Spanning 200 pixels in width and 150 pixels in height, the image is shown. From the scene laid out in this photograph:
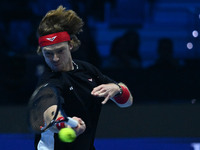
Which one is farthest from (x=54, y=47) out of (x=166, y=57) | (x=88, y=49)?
(x=166, y=57)

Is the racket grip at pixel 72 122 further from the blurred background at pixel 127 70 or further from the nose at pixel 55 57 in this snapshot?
the blurred background at pixel 127 70

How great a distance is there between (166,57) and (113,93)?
292cm

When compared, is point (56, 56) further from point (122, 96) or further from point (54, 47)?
point (122, 96)

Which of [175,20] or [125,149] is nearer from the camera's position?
[125,149]

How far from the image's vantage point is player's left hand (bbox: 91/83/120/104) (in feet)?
9.09

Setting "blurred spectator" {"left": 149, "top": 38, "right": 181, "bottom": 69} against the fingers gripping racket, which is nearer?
the fingers gripping racket

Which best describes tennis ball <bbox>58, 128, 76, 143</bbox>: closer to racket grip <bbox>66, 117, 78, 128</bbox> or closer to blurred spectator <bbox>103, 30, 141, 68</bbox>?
racket grip <bbox>66, 117, 78, 128</bbox>

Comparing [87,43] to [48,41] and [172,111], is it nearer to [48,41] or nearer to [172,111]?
[172,111]

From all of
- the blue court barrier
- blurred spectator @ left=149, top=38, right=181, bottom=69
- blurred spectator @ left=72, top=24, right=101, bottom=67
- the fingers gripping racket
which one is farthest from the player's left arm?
blurred spectator @ left=149, top=38, right=181, bottom=69

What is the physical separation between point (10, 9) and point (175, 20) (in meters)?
2.59

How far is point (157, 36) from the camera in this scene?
6656mm

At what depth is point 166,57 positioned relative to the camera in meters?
5.77

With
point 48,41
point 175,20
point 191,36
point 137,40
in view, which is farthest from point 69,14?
point 175,20

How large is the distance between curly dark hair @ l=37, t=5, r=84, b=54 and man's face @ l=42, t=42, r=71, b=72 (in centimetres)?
12
